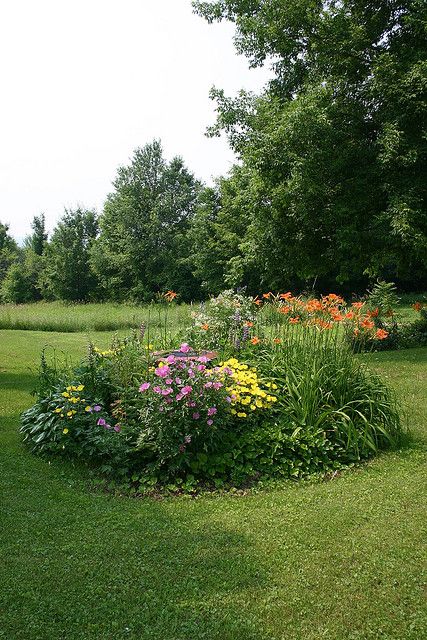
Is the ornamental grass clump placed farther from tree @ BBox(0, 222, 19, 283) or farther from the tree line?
tree @ BBox(0, 222, 19, 283)

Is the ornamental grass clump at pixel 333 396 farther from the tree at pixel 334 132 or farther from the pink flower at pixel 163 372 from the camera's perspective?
the tree at pixel 334 132

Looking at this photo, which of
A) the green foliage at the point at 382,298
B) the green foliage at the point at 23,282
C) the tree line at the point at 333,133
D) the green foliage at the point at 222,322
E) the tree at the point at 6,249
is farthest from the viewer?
the tree at the point at 6,249

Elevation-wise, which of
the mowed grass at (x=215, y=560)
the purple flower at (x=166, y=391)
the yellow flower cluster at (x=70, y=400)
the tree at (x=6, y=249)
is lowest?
the mowed grass at (x=215, y=560)

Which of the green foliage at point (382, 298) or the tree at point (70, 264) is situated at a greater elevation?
the tree at point (70, 264)

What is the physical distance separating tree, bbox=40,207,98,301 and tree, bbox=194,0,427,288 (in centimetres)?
2586

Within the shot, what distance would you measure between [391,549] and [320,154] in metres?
8.97

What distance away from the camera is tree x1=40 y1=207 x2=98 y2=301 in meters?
36.2

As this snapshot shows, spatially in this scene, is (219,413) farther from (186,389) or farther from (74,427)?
(74,427)

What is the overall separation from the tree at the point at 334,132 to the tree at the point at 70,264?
25.9 metres

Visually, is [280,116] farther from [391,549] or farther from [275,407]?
[391,549]

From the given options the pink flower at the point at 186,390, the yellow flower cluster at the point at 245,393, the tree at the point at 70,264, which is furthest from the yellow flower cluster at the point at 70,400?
the tree at the point at 70,264

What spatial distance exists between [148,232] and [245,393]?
30.6 meters

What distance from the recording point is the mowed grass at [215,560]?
7.38 ft

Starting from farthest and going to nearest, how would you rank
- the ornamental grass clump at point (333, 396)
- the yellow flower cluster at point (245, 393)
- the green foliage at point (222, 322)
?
the green foliage at point (222, 322)
the ornamental grass clump at point (333, 396)
the yellow flower cluster at point (245, 393)
